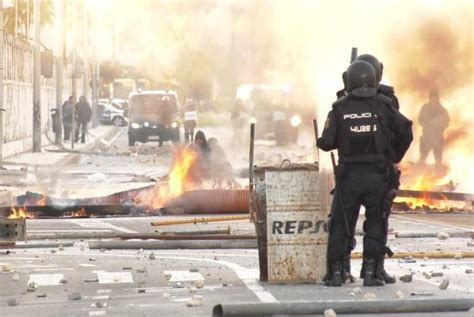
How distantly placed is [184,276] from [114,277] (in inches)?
23.3

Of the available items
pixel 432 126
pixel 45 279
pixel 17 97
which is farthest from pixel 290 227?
pixel 17 97

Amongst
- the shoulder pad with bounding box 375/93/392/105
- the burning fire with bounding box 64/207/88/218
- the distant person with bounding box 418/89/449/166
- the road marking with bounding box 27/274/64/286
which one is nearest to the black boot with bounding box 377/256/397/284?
the shoulder pad with bounding box 375/93/392/105

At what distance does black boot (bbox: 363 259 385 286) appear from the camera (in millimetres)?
12812

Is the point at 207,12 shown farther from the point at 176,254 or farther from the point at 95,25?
the point at 176,254

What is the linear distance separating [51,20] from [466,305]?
239 feet

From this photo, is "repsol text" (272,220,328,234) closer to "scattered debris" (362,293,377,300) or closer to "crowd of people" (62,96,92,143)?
"scattered debris" (362,293,377,300)

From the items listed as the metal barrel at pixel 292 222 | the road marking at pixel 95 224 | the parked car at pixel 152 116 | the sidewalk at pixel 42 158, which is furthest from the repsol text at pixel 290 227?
the parked car at pixel 152 116

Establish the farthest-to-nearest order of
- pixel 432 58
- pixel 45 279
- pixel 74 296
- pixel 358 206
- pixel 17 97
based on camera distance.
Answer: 1. pixel 17 97
2. pixel 432 58
3. pixel 45 279
4. pixel 358 206
5. pixel 74 296

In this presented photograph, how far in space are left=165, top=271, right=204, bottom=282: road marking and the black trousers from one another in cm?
129

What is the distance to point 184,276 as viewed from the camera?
13.7 m

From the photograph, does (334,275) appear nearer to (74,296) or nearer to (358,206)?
(358,206)

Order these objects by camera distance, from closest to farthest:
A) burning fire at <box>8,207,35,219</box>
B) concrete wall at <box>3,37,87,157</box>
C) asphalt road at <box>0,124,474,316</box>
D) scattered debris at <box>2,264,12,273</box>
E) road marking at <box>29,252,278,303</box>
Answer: asphalt road at <box>0,124,474,316</box>, road marking at <box>29,252,278,303</box>, scattered debris at <box>2,264,12,273</box>, burning fire at <box>8,207,35,219</box>, concrete wall at <box>3,37,87,157</box>

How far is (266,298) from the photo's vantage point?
1185cm

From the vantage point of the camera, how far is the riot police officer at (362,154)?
1279cm
